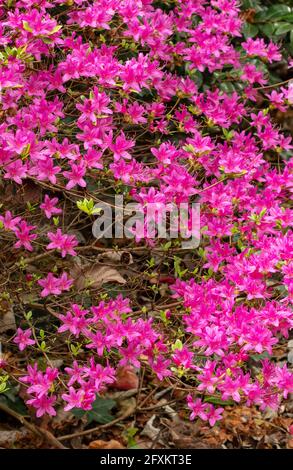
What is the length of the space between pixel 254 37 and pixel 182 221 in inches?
66.5

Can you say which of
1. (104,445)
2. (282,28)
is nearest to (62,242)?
(104,445)

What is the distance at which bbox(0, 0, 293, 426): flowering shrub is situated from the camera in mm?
2287

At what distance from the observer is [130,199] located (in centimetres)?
262

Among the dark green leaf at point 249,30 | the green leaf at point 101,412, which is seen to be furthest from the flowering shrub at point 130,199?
the dark green leaf at point 249,30

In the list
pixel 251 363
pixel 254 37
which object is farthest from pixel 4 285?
pixel 254 37

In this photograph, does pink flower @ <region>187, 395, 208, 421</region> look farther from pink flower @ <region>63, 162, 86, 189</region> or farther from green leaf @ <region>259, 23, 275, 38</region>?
green leaf @ <region>259, 23, 275, 38</region>

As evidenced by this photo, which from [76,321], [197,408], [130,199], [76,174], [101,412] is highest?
[76,174]

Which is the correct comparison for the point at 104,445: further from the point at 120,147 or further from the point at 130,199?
the point at 120,147

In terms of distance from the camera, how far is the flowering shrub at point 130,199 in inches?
90.0

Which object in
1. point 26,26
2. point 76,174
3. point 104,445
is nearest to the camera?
point 26,26

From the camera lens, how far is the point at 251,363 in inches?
128

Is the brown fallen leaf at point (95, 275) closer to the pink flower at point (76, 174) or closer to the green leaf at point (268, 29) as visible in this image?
the pink flower at point (76, 174)

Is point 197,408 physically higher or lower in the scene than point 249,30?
lower

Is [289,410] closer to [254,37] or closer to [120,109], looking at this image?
[120,109]
